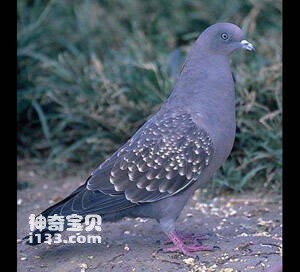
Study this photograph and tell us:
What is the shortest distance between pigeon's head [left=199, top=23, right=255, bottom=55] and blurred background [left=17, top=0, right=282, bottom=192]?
64.0 inches

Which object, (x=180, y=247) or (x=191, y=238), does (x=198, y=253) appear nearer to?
(x=180, y=247)

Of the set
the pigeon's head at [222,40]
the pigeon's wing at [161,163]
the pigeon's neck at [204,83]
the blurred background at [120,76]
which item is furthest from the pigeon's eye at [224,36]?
the blurred background at [120,76]

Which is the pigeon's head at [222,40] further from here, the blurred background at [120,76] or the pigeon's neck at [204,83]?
the blurred background at [120,76]

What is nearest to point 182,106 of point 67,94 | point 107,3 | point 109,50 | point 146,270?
point 146,270

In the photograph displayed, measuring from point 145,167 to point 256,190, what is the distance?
6.25 feet

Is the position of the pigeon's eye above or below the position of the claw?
above

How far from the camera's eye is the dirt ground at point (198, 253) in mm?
4598

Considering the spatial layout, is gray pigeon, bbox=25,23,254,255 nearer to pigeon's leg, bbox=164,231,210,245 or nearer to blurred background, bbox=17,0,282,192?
pigeon's leg, bbox=164,231,210,245

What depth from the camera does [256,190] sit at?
636cm

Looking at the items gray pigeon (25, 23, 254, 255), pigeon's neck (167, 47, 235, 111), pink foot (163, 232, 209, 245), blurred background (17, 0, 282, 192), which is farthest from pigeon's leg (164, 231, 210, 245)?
Answer: blurred background (17, 0, 282, 192)

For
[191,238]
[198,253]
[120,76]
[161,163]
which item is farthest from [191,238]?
[120,76]

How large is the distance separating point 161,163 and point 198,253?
25.3 inches

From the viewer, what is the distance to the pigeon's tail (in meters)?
4.69
